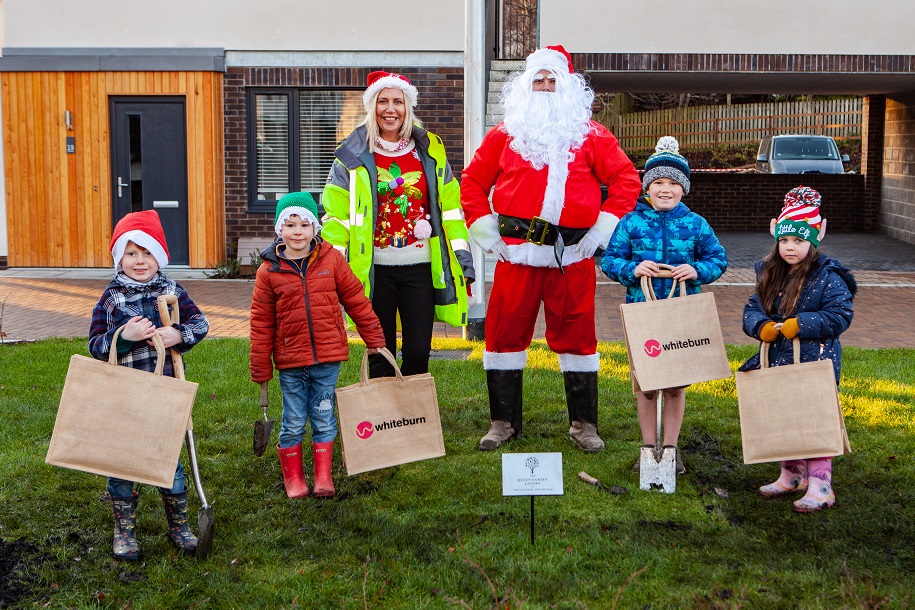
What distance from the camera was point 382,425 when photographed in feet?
15.5

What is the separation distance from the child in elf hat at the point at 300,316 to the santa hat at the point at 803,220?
6.36 feet

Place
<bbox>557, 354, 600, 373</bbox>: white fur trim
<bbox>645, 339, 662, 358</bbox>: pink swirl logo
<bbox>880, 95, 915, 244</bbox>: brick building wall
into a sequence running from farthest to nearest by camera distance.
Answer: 1. <bbox>880, 95, 915, 244</bbox>: brick building wall
2. <bbox>557, 354, 600, 373</bbox>: white fur trim
3. <bbox>645, 339, 662, 358</bbox>: pink swirl logo

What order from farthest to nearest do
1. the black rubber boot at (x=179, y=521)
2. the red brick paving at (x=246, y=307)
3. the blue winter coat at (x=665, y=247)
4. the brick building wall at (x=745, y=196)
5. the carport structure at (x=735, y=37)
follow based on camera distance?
the brick building wall at (x=745, y=196), the carport structure at (x=735, y=37), the red brick paving at (x=246, y=307), the blue winter coat at (x=665, y=247), the black rubber boot at (x=179, y=521)

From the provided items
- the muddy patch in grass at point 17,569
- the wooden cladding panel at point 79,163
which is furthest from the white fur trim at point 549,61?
the wooden cladding panel at point 79,163

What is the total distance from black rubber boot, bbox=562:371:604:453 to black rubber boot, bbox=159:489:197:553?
2.24 metres

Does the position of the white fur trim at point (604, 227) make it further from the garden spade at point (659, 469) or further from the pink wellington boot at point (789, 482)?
the pink wellington boot at point (789, 482)

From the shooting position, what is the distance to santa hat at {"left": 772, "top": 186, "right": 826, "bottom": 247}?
4.65m

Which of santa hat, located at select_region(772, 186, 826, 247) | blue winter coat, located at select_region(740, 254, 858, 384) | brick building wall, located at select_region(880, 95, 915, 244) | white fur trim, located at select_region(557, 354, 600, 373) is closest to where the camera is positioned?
blue winter coat, located at select_region(740, 254, 858, 384)

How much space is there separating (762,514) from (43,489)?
334 cm

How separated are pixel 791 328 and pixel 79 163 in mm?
11208

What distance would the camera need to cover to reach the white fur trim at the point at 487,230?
5.45 metres

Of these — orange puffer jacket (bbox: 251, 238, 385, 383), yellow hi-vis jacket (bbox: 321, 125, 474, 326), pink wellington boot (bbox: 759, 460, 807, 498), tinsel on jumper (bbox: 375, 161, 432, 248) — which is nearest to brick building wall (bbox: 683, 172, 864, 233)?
yellow hi-vis jacket (bbox: 321, 125, 474, 326)

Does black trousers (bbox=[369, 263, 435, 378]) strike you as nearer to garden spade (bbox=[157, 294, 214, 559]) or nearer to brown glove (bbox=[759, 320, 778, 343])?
garden spade (bbox=[157, 294, 214, 559])

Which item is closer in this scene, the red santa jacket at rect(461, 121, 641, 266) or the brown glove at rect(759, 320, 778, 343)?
the brown glove at rect(759, 320, 778, 343)
